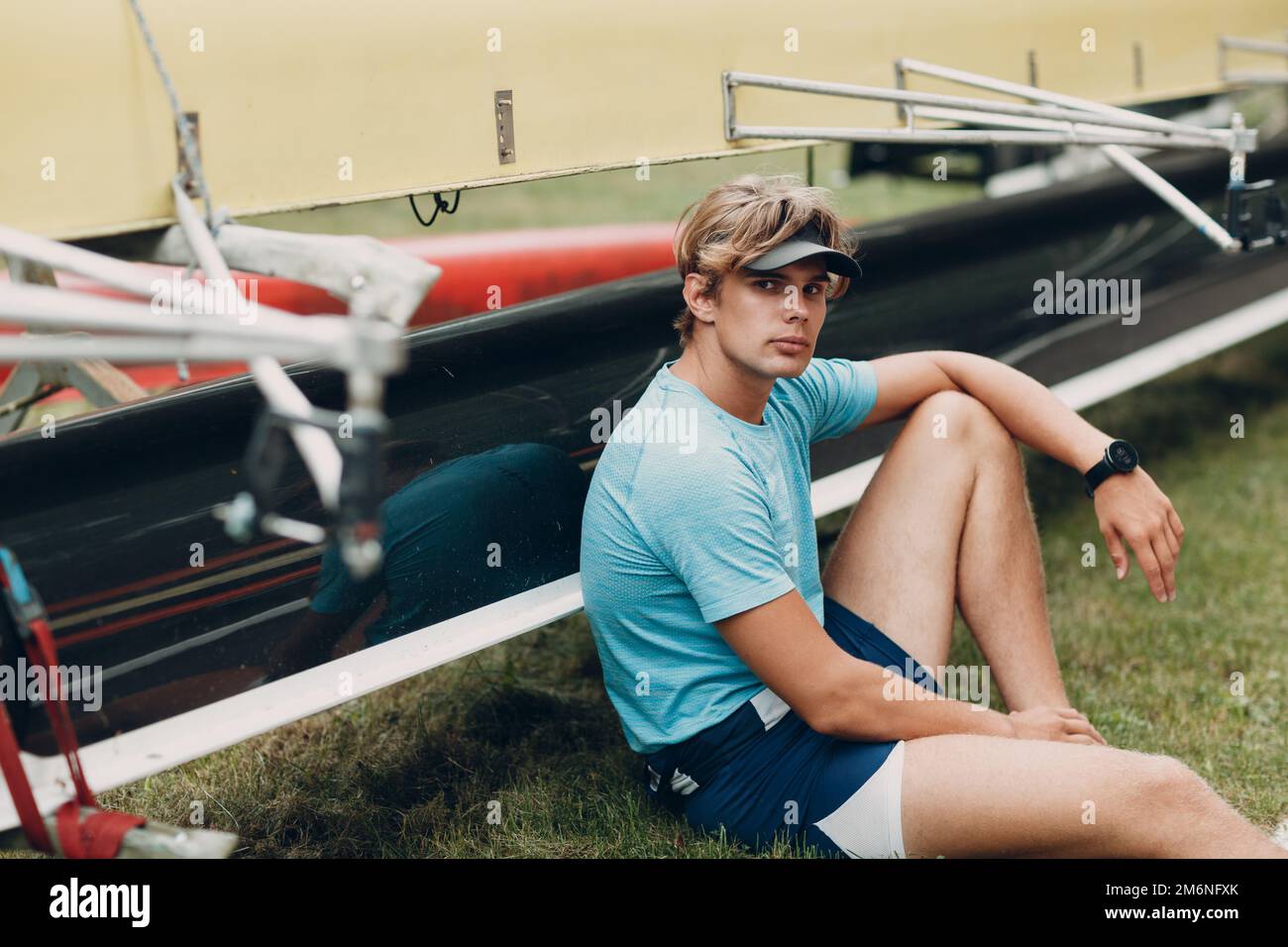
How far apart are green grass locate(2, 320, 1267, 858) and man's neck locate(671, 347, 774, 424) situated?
0.79 metres

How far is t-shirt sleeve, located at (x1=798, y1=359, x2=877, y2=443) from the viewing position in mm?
2666

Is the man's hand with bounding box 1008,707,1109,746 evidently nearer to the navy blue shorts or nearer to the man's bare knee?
the navy blue shorts

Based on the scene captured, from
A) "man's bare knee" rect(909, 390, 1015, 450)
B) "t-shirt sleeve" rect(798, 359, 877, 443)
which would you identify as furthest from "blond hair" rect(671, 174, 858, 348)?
"man's bare knee" rect(909, 390, 1015, 450)

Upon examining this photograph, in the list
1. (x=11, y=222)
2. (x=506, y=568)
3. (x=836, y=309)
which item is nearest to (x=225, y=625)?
(x=506, y=568)

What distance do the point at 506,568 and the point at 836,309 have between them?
1.33 meters

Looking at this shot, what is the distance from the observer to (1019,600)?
277 centimetres

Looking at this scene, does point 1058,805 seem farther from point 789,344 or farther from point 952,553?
point 789,344

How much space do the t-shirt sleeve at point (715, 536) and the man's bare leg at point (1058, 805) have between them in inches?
15.8

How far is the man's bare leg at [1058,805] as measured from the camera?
84.7 inches

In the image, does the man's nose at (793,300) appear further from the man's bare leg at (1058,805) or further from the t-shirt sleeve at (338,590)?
the t-shirt sleeve at (338,590)

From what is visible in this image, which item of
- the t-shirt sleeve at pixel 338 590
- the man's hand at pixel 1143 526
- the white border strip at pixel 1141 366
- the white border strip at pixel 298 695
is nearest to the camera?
the white border strip at pixel 298 695

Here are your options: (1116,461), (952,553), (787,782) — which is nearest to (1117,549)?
(1116,461)

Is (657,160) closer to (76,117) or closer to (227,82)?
(227,82)

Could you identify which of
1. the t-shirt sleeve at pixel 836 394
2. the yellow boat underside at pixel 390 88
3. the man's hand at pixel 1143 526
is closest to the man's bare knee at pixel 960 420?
the t-shirt sleeve at pixel 836 394
